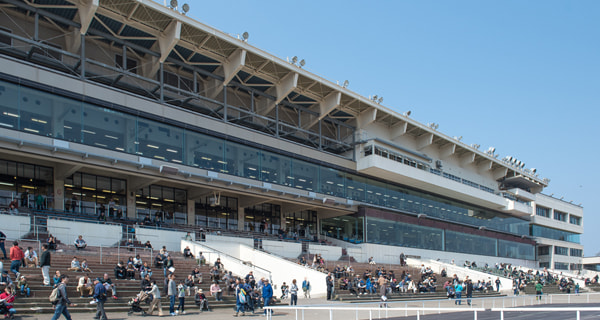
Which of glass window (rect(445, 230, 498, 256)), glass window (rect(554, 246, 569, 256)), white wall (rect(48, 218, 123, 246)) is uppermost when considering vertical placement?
white wall (rect(48, 218, 123, 246))

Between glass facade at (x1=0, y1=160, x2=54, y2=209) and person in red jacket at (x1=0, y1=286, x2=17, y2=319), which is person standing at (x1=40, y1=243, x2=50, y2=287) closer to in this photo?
person in red jacket at (x1=0, y1=286, x2=17, y2=319)

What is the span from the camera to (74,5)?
30.8 meters

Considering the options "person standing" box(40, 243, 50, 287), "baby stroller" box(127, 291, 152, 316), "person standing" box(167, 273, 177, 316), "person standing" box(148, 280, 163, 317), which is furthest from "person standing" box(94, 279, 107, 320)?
"person standing" box(40, 243, 50, 287)

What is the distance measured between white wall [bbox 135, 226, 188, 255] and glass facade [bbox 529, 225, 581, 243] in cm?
5706

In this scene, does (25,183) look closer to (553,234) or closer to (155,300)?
(155,300)

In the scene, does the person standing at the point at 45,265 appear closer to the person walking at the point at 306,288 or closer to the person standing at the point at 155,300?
the person standing at the point at 155,300

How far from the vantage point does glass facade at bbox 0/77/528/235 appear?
27375mm

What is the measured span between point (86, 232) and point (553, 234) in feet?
231

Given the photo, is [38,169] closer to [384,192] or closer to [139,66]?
[139,66]

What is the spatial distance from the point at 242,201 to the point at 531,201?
49220 mm

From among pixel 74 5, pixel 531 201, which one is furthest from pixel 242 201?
pixel 531 201

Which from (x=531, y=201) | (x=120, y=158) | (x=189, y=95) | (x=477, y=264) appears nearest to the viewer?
(x=120, y=158)

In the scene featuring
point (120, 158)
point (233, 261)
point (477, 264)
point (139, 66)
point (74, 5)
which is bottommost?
point (477, 264)

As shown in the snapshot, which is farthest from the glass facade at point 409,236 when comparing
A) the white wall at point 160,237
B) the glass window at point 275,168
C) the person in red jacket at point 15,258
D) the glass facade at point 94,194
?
the person in red jacket at point 15,258
